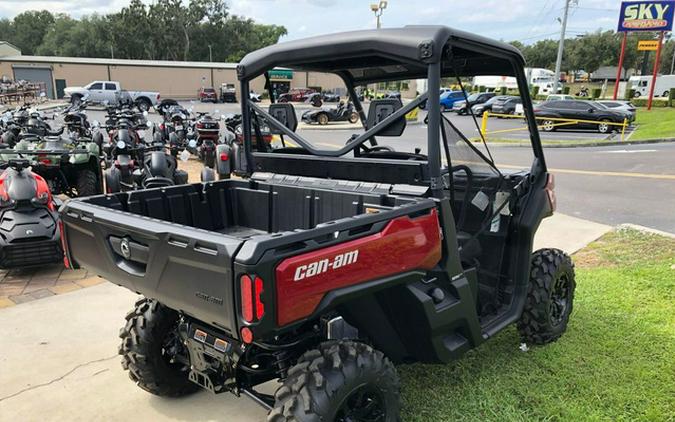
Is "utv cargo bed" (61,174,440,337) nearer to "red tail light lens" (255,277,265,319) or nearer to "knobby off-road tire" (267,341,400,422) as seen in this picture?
"red tail light lens" (255,277,265,319)

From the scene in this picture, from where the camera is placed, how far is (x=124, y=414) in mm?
3025

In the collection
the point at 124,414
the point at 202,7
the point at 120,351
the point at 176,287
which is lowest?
the point at 124,414

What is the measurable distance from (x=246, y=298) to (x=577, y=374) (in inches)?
102

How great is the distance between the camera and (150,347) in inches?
119

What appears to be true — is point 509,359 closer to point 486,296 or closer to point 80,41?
point 486,296

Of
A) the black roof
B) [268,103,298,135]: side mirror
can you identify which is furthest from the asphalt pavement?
[268,103,298,135]: side mirror

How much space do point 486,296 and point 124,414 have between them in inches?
95.1

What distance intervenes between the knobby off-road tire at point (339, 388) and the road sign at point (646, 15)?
4145 cm

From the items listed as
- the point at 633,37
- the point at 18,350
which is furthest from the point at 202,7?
the point at 18,350

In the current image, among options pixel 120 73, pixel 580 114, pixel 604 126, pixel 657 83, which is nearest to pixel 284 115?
pixel 604 126

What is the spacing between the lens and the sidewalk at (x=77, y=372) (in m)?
3.05

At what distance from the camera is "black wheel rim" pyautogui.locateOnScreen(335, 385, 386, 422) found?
2361 millimetres

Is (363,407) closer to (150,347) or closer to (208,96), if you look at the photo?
(150,347)

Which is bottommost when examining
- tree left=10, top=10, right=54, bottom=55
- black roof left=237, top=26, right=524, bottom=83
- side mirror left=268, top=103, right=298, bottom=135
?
side mirror left=268, top=103, right=298, bottom=135
